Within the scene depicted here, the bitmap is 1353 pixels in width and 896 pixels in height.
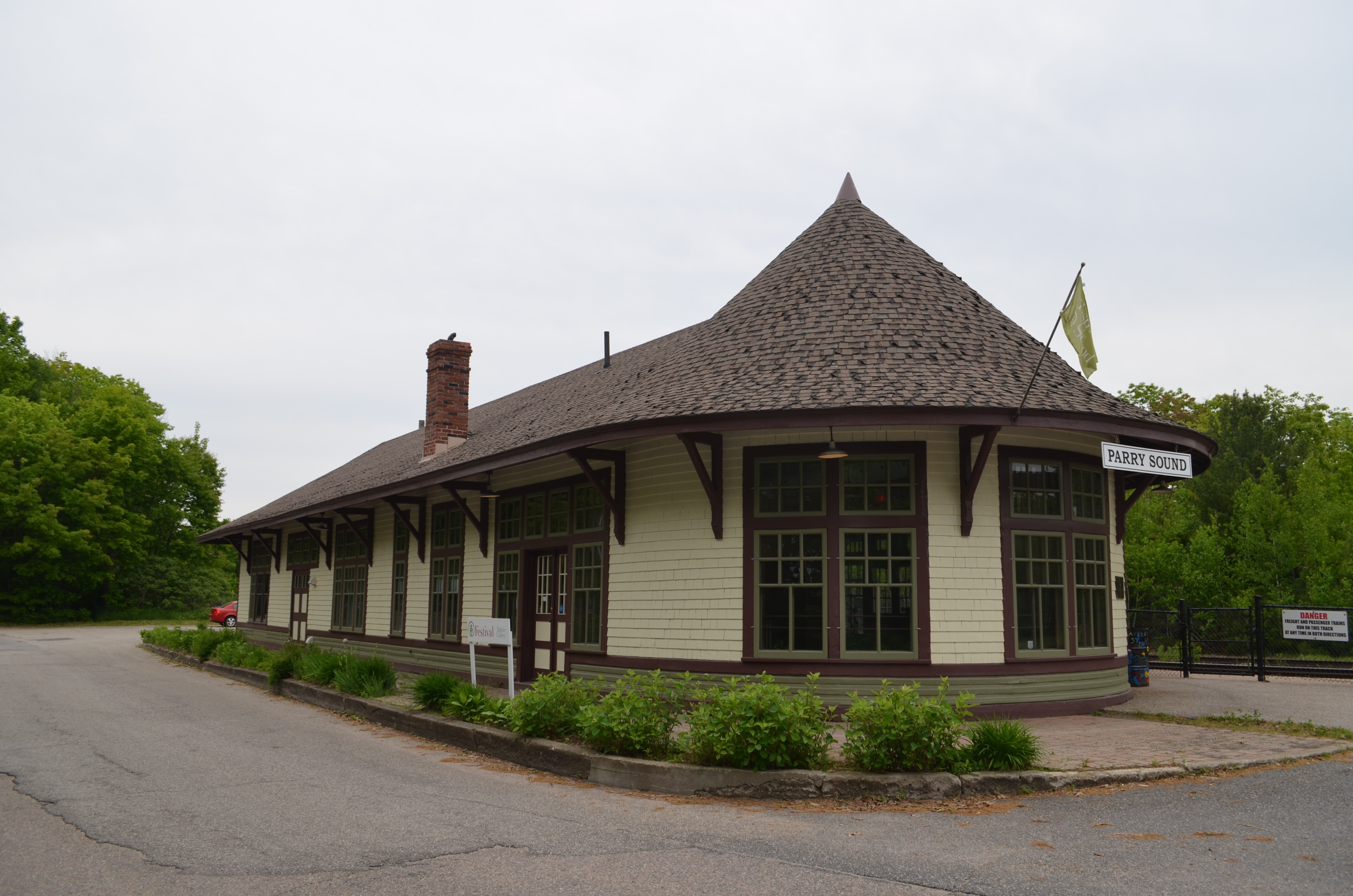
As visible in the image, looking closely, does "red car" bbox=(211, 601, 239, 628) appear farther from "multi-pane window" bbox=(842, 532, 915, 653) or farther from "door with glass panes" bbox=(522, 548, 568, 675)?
"multi-pane window" bbox=(842, 532, 915, 653)

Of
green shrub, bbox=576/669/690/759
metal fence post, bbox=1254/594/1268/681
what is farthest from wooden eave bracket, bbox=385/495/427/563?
metal fence post, bbox=1254/594/1268/681

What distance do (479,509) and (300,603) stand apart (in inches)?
415

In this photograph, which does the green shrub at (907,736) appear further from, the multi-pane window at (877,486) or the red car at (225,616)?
the red car at (225,616)

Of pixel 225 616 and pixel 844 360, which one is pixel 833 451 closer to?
pixel 844 360

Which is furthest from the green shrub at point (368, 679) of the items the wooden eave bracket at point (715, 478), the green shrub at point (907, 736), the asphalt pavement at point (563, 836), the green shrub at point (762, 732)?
the green shrub at point (907, 736)

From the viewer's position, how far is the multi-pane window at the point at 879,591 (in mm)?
10883

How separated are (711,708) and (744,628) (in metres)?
3.19

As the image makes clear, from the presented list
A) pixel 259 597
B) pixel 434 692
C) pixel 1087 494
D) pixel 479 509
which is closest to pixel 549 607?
pixel 479 509

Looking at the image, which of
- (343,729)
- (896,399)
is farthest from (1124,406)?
(343,729)

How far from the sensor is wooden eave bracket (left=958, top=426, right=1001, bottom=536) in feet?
35.5

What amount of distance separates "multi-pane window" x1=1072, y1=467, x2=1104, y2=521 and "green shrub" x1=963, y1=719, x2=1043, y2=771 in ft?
15.2

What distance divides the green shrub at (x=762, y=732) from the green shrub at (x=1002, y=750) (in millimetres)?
1144

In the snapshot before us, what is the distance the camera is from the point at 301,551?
25.4 meters

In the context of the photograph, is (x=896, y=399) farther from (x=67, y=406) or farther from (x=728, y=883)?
(x=67, y=406)
